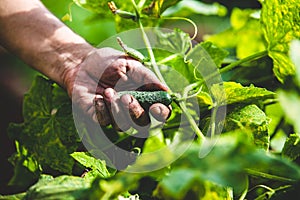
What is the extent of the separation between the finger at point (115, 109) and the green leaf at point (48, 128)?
0.38ft

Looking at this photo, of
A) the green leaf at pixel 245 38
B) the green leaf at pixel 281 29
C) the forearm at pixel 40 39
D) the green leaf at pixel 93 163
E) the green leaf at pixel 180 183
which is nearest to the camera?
the green leaf at pixel 180 183

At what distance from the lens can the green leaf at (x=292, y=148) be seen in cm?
68

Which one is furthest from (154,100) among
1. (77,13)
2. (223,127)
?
(77,13)

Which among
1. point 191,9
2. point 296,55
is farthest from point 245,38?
point 296,55

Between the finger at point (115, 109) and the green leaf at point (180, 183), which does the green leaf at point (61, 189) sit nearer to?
the green leaf at point (180, 183)

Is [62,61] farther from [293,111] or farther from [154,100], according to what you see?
[293,111]

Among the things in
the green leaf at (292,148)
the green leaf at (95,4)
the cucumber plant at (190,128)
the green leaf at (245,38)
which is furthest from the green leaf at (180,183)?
the green leaf at (245,38)

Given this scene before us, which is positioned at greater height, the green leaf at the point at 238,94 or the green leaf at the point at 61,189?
the green leaf at the point at 61,189

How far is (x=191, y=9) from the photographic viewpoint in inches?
49.6

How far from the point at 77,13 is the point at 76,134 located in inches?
25.7

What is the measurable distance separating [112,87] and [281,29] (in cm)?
27

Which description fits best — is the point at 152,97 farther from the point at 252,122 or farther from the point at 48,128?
the point at 48,128

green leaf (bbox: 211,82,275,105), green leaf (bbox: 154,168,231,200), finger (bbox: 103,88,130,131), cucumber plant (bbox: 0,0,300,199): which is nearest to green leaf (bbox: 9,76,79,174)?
cucumber plant (bbox: 0,0,300,199)

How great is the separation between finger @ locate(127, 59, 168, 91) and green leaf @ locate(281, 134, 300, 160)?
0.18m
